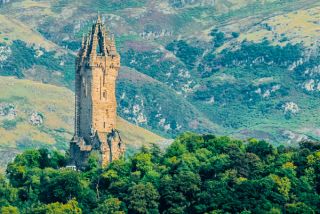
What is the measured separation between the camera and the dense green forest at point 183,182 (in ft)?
465

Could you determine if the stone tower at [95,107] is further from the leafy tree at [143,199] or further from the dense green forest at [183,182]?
the leafy tree at [143,199]

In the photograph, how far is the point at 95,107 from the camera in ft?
533

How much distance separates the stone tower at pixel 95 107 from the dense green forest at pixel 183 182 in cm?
223

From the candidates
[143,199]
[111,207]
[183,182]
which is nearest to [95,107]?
[183,182]

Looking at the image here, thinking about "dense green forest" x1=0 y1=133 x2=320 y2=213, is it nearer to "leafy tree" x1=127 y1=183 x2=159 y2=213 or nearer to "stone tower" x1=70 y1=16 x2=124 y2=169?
"leafy tree" x1=127 y1=183 x2=159 y2=213

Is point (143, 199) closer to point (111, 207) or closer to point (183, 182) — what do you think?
point (111, 207)

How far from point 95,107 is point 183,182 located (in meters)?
18.9

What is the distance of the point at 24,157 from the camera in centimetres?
16275

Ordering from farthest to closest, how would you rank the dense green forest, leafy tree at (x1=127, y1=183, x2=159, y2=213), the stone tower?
the stone tower, leafy tree at (x1=127, y1=183, x2=159, y2=213), the dense green forest

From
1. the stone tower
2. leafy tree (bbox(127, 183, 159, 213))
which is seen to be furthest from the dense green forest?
the stone tower

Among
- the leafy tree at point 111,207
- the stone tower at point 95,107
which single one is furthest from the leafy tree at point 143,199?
the stone tower at point 95,107

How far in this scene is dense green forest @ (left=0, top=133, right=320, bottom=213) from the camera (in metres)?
142

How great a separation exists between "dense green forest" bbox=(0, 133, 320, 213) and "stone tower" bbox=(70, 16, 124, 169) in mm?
2228

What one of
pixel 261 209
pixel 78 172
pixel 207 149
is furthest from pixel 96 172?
pixel 261 209
